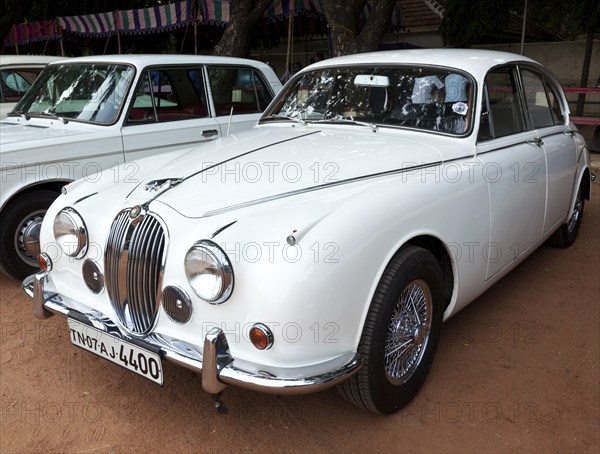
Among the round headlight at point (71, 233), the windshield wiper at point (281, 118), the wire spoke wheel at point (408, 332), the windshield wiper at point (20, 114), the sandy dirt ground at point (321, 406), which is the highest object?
the windshield wiper at point (281, 118)

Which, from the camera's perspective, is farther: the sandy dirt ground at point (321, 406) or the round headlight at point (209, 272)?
the sandy dirt ground at point (321, 406)

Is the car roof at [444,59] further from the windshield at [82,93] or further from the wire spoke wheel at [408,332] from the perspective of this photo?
the windshield at [82,93]

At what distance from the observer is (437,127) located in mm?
3230

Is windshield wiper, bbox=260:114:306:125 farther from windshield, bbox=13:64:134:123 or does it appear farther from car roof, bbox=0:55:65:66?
car roof, bbox=0:55:65:66

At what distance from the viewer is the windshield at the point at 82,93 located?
464 centimetres

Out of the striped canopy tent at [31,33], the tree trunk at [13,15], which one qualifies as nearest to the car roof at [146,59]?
the striped canopy tent at [31,33]

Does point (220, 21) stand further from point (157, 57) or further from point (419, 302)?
point (419, 302)

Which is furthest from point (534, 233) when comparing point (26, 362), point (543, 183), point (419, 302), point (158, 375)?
point (26, 362)

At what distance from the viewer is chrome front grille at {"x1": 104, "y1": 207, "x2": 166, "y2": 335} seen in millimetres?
2330

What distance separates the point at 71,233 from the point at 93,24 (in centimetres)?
1246

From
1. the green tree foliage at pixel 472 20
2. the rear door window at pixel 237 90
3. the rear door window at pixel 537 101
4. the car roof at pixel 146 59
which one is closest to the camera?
the rear door window at pixel 537 101

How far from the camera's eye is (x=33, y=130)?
4504mm

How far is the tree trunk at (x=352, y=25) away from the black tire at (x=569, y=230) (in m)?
3.88

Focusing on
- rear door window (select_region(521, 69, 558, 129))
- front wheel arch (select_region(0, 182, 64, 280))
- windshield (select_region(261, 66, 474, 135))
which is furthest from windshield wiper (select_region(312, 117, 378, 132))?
front wheel arch (select_region(0, 182, 64, 280))
